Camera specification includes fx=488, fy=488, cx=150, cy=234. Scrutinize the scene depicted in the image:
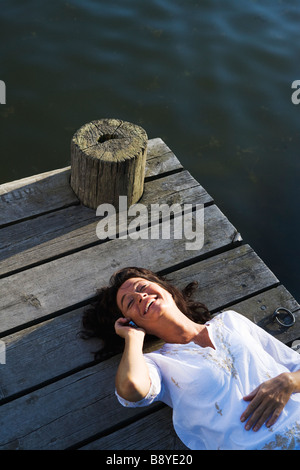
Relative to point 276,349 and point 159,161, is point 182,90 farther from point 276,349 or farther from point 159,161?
point 276,349

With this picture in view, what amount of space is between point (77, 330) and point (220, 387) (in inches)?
40.4

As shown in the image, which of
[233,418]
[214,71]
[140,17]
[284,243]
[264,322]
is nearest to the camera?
[233,418]

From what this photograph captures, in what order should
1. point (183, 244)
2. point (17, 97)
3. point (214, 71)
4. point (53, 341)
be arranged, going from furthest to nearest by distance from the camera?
point (214, 71) < point (17, 97) < point (183, 244) < point (53, 341)

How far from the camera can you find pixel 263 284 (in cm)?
357

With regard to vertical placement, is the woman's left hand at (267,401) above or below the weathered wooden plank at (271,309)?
above

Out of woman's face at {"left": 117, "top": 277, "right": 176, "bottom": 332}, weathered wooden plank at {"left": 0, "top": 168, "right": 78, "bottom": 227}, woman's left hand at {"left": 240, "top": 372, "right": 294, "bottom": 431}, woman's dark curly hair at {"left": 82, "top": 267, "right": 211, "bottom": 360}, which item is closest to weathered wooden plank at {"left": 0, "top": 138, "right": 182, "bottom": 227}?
weathered wooden plank at {"left": 0, "top": 168, "right": 78, "bottom": 227}

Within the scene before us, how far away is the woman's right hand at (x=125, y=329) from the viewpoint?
2842 mm

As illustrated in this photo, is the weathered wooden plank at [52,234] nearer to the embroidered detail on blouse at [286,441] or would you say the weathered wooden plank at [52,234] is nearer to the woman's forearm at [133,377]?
the woman's forearm at [133,377]

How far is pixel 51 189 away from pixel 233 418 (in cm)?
228

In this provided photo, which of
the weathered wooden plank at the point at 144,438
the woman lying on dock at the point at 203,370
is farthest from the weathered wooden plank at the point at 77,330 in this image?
the weathered wooden plank at the point at 144,438

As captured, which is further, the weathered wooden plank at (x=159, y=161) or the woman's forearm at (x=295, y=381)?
the weathered wooden plank at (x=159, y=161)

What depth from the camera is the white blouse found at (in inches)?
99.8

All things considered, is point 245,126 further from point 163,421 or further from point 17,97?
point 163,421

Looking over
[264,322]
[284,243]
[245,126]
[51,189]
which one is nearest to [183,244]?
[264,322]
